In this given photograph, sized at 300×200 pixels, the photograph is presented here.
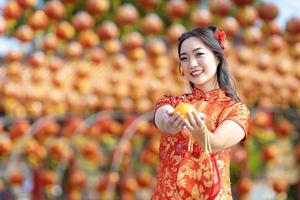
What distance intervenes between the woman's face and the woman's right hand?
192mm

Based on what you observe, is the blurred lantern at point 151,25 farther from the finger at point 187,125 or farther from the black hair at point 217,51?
the finger at point 187,125

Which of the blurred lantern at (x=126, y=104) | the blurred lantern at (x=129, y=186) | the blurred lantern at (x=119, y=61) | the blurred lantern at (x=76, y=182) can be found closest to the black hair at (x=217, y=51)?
the blurred lantern at (x=119, y=61)

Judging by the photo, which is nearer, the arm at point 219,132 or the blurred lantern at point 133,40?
the arm at point 219,132

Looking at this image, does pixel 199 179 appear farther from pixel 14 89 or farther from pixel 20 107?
pixel 20 107

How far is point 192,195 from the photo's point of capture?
2.98m

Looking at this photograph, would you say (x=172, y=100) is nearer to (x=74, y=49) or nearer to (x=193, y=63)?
(x=193, y=63)

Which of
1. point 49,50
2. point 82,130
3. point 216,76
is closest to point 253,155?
point 82,130

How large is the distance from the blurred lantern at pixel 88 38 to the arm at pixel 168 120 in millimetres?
5302

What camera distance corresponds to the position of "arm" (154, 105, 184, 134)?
2.80m

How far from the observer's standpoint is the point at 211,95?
10.1 feet

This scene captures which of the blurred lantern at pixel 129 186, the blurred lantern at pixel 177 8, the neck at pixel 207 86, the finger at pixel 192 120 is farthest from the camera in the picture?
the blurred lantern at pixel 129 186

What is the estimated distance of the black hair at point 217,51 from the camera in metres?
3.04

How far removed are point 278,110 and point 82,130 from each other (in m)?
3.55

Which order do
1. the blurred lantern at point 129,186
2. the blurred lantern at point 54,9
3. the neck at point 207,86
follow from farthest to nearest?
the blurred lantern at point 129,186 < the blurred lantern at point 54,9 < the neck at point 207,86
